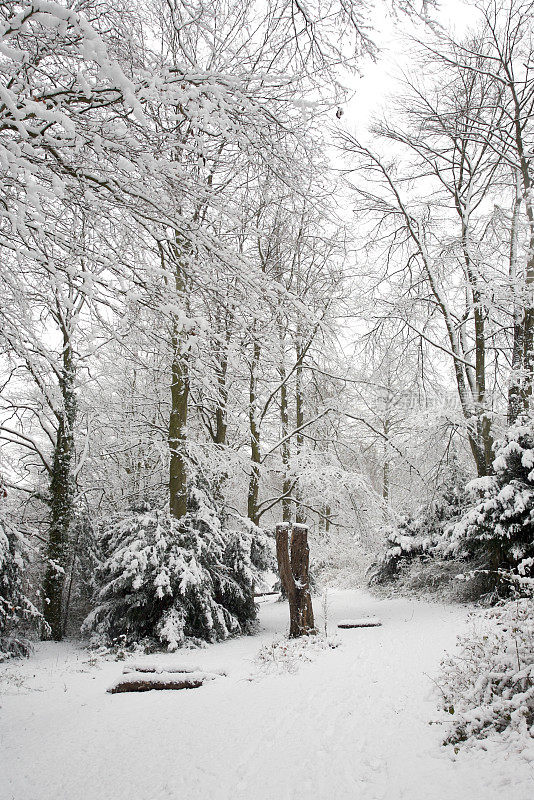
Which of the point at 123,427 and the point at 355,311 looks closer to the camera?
the point at 123,427

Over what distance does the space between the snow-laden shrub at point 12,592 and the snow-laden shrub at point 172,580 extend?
→ 100cm

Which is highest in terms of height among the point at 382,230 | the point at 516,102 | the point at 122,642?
the point at 516,102

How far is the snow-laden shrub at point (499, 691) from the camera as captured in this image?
9.48 ft

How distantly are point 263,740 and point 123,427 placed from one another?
7.49m

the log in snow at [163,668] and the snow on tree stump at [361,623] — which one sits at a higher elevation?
the log in snow at [163,668]

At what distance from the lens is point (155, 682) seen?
5.33 m

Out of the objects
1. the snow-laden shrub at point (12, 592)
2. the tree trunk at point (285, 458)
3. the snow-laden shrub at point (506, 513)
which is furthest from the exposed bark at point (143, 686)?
the tree trunk at point (285, 458)

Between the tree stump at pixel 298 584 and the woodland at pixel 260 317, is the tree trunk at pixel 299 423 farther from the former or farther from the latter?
the tree stump at pixel 298 584

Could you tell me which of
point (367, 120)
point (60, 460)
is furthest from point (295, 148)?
point (367, 120)

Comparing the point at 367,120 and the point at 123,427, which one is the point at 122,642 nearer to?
the point at 123,427

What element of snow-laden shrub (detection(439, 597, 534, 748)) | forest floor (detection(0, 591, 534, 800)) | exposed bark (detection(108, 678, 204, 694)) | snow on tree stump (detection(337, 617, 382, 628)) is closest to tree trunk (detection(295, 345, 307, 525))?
snow on tree stump (detection(337, 617, 382, 628))

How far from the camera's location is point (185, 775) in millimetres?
3219

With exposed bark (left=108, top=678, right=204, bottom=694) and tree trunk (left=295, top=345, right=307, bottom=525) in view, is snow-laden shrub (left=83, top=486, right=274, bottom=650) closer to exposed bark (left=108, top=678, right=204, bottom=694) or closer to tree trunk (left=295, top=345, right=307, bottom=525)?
exposed bark (left=108, top=678, right=204, bottom=694)

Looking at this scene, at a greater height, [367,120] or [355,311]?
[367,120]
